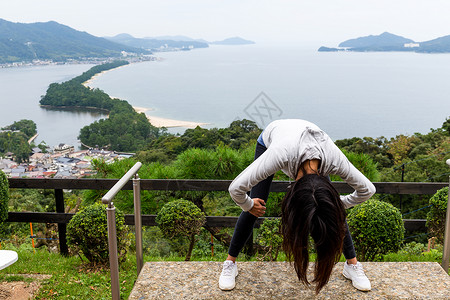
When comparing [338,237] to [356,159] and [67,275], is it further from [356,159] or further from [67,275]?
[356,159]

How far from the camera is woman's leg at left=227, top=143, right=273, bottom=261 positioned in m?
2.19

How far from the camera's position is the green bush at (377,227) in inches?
109

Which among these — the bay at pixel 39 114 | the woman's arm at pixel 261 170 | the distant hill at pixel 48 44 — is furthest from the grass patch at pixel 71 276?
the distant hill at pixel 48 44

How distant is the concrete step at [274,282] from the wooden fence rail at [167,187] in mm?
666

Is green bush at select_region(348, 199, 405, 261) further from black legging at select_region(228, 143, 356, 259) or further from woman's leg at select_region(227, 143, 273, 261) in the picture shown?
woman's leg at select_region(227, 143, 273, 261)

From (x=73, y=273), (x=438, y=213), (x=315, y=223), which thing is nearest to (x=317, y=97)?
(x=438, y=213)

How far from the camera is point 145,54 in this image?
390ft

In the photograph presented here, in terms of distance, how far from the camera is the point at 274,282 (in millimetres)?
2414

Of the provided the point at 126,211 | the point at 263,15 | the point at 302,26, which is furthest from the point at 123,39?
the point at 126,211

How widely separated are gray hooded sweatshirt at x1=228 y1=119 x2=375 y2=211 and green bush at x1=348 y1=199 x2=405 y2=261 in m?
0.92

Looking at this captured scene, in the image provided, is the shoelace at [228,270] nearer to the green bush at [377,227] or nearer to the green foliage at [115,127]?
the green bush at [377,227]

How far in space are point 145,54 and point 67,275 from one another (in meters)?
122

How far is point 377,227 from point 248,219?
1.12 metres

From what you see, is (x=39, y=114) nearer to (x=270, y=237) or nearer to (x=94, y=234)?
(x=94, y=234)
